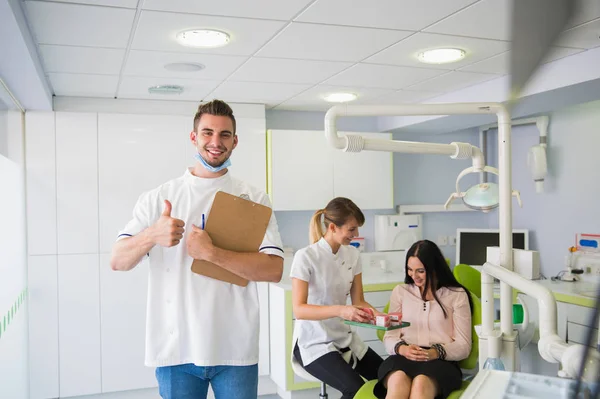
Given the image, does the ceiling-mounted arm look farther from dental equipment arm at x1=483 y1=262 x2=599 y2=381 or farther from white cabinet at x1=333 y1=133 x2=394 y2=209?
white cabinet at x1=333 y1=133 x2=394 y2=209

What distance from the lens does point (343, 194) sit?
175 inches

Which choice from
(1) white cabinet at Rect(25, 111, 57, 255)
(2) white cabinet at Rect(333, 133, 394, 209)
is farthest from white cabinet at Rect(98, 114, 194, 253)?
(2) white cabinet at Rect(333, 133, 394, 209)

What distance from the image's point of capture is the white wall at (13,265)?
108 inches

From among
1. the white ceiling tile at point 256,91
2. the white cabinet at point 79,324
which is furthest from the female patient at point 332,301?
the white cabinet at point 79,324

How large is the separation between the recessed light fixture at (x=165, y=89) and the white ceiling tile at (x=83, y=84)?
0.23 meters

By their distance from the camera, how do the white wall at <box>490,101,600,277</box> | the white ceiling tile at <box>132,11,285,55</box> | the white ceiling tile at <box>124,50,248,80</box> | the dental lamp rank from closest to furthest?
the dental lamp
the white ceiling tile at <box>132,11,285,55</box>
the white ceiling tile at <box>124,50,248,80</box>
the white wall at <box>490,101,600,277</box>

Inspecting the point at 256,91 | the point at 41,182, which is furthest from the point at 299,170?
the point at 41,182

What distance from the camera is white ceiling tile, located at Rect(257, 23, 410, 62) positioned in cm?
247

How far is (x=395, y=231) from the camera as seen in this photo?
187 inches

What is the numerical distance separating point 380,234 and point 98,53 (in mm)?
2762

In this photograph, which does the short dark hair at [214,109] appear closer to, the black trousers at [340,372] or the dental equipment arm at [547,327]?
the dental equipment arm at [547,327]

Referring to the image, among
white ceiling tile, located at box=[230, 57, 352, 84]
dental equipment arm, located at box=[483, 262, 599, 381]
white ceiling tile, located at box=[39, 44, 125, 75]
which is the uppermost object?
white ceiling tile, located at box=[230, 57, 352, 84]

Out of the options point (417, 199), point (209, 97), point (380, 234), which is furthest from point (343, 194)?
point (209, 97)

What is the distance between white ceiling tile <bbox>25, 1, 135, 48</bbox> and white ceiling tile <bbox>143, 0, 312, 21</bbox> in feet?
0.54
